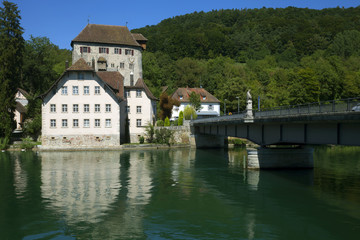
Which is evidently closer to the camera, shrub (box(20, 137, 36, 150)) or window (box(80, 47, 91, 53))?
shrub (box(20, 137, 36, 150))

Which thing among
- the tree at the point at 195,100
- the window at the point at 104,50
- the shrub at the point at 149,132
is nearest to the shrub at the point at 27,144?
the shrub at the point at 149,132

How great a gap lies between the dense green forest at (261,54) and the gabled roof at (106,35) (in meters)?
13.7

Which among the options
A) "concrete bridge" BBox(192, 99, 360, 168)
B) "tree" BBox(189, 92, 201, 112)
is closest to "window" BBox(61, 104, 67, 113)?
"concrete bridge" BBox(192, 99, 360, 168)

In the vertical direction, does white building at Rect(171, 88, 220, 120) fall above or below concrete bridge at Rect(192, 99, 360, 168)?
A: above

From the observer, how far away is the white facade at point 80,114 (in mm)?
58812

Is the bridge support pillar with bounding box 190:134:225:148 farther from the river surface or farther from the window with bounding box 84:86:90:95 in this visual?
the river surface

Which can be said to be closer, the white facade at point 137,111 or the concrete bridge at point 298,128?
the concrete bridge at point 298,128

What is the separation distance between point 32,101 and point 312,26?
128 m

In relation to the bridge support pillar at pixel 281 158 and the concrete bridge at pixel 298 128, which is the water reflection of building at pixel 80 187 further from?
the concrete bridge at pixel 298 128

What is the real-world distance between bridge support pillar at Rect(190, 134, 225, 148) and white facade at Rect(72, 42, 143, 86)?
741 inches

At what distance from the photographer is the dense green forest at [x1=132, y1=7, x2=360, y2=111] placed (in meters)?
78.1

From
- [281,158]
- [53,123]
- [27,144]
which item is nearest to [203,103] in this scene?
[53,123]

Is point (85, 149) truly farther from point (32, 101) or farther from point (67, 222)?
point (67, 222)

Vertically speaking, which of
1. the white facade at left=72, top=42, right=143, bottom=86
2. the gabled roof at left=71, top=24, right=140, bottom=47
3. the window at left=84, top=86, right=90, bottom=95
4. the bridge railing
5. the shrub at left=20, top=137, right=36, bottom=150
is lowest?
the shrub at left=20, top=137, right=36, bottom=150
